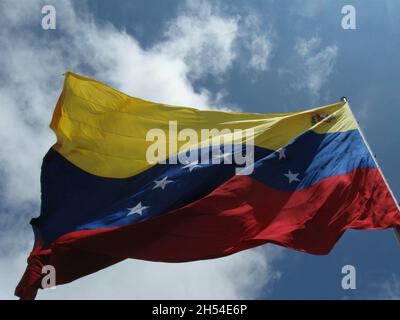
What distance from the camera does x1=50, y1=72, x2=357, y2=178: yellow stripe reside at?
15.1m

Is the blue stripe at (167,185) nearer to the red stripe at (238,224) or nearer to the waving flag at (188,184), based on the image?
the waving flag at (188,184)

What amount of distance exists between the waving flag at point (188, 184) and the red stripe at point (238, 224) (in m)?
0.03

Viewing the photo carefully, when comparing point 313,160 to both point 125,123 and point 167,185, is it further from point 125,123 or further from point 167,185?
point 125,123

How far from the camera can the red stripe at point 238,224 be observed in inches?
484

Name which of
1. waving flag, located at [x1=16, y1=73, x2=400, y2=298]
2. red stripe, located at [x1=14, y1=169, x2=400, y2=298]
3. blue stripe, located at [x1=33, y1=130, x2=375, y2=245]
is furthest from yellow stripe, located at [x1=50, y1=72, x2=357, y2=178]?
red stripe, located at [x1=14, y1=169, x2=400, y2=298]

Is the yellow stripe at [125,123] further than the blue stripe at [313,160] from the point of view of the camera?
Yes

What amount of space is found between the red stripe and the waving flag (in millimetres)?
25

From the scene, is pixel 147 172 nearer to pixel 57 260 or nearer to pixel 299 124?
pixel 57 260

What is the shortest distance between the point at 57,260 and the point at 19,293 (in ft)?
3.69

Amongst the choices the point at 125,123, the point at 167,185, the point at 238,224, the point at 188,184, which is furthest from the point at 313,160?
the point at 125,123

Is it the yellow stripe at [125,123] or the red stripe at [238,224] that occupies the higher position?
the yellow stripe at [125,123]

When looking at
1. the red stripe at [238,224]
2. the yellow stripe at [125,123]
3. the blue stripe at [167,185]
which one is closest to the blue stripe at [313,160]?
the blue stripe at [167,185]

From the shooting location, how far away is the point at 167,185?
14258mm

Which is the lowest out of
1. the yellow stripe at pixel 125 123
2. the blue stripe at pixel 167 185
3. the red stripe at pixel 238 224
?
the red stripe at pixel 238 224
